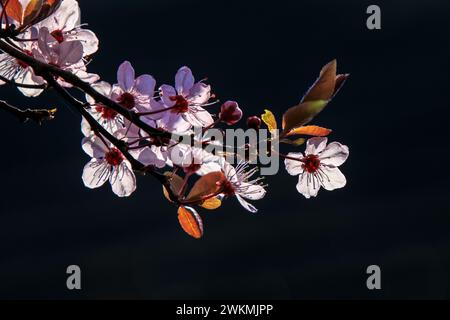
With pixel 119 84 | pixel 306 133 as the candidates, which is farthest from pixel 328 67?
pixel 119 84

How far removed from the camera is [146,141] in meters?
0.48

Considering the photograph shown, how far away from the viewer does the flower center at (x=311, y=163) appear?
598mm

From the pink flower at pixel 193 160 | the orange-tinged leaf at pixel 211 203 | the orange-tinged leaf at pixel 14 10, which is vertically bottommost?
the orange-tinged leaf at pixel 211 203

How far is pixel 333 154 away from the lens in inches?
24.0

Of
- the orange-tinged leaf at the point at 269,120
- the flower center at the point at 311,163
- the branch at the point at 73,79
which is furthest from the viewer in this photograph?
the flower center at the point at 311,163

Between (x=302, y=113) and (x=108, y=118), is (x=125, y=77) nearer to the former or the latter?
(x=108, y=118)

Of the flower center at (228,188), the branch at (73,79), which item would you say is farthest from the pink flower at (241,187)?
the branch at (73,79)

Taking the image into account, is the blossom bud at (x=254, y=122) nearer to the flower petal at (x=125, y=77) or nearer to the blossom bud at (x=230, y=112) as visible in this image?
the blossom bud at (x=230, y=112)

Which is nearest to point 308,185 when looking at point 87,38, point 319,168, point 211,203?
point 319,168

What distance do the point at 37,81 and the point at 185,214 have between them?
174 millimetres

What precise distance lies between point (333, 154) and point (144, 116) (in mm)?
213

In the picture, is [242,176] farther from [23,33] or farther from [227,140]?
[23,33]

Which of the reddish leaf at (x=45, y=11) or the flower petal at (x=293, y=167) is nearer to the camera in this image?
the reddish leaf at (x=45, y=11)

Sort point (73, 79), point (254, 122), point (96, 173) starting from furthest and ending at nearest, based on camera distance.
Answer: point (96, 173) → point (254, 122) → point (73, 79)
